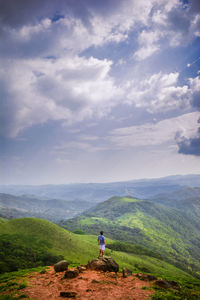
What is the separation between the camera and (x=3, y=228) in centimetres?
17000

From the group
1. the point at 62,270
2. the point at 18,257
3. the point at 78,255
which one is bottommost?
the point at 78,255

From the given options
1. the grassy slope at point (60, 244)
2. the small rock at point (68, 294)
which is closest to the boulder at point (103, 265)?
the small rock at point (68, 294)

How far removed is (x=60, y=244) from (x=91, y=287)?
498 ft

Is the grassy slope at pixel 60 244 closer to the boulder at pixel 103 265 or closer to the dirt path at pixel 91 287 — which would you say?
the boulder at pixel 103 265

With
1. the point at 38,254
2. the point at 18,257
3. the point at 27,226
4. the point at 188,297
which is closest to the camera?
the point at 188,297

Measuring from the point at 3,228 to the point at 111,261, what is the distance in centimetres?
18119

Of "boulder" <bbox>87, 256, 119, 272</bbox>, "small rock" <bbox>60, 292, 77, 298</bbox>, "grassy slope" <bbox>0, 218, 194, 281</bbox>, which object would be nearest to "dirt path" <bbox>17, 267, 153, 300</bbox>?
"small rock" <bbox>60, 292, 77, 298</bbox>

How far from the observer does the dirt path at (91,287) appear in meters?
→ 23.1

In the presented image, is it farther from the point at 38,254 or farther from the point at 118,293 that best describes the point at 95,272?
the point at 38,254

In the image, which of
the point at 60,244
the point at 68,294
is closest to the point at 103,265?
the point at 68,294

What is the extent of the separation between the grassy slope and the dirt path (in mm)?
113029

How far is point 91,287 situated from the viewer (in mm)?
25203

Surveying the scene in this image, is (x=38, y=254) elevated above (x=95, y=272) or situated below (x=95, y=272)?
below

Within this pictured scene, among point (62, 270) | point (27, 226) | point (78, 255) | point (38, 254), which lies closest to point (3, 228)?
point (27, 226)
